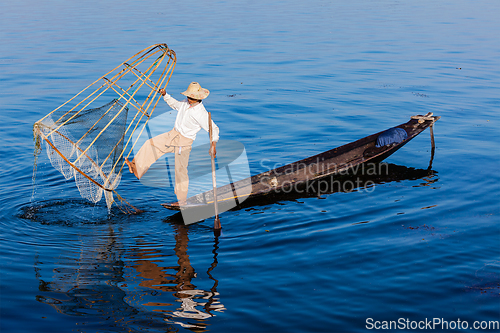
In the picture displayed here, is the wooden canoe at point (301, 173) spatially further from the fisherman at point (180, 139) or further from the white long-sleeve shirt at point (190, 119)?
the white long-sleeve shirt at point (190, 119)

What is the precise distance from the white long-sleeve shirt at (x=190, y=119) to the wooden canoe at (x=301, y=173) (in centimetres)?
111

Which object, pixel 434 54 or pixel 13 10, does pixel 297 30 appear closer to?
pixel 434 54

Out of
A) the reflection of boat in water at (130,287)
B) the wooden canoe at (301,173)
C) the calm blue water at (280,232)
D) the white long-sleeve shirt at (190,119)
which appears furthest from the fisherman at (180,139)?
the reflection of boat in water at (130,287)

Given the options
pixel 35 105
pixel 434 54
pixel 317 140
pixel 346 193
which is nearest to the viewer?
pixel 346 193

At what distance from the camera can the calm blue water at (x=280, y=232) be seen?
514cm

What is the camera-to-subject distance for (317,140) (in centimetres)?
1137

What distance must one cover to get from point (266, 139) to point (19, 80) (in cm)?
1088

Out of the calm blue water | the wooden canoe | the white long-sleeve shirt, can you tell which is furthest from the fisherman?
the calm blue water

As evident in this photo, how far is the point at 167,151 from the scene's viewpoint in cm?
732

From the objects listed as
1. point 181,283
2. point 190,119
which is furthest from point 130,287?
point 190,119

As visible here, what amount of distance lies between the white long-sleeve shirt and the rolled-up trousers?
119 mm

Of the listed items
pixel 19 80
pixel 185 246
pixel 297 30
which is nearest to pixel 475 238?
pixel 185 246

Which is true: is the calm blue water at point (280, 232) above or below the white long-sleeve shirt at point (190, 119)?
below

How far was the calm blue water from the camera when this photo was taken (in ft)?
16.9
